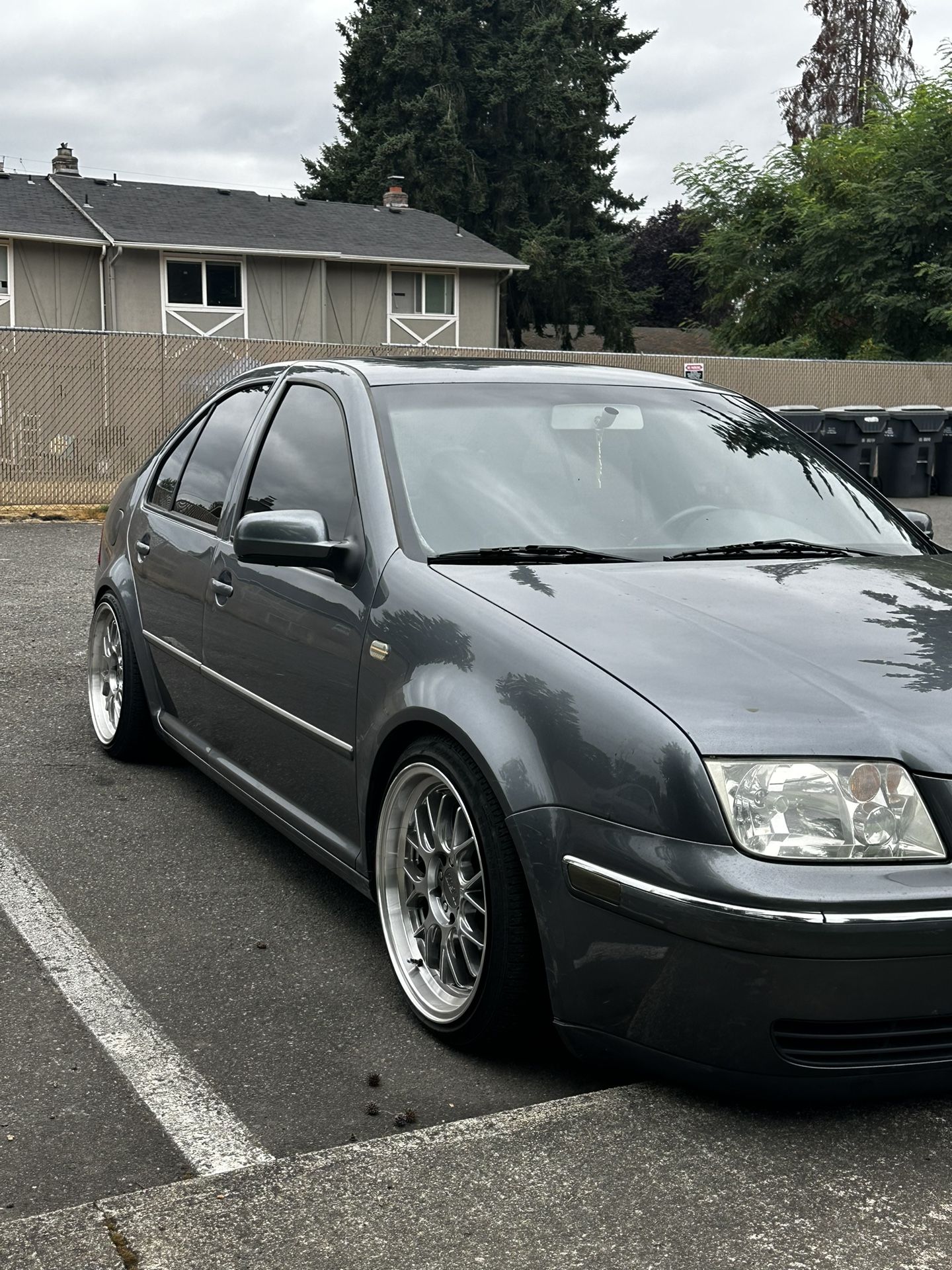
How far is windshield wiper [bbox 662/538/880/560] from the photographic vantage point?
3.80 metres

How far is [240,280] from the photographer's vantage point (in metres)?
37.8

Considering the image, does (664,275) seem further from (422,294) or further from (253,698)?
(253,698)

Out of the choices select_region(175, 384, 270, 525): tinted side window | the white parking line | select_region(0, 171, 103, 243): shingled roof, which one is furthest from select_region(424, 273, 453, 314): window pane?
the white parking line

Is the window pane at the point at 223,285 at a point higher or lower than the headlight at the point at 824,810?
higher

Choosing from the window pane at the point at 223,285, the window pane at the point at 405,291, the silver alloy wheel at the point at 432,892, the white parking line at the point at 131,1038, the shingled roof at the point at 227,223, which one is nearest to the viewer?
the white parking line at the point at 131,1038

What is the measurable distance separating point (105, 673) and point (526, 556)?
111 inches

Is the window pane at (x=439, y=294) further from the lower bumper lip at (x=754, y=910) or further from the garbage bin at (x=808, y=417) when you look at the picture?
the lower bumper lip at (x=754, y=910)

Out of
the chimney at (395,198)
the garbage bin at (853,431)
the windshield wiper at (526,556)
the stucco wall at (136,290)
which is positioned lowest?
the windshield wiper at (526,556)

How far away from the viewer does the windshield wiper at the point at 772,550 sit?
3801 millimetres

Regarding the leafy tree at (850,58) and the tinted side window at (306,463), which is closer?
the tinted side window at (306,463)

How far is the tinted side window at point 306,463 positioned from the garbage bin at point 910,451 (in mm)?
16755

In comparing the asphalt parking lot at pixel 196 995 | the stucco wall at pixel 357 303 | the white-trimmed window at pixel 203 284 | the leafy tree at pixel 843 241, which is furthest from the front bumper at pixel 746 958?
the stucco wall at pixel 357 303

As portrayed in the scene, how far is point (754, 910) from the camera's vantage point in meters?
2.55

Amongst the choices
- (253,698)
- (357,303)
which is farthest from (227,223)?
(253,698)
